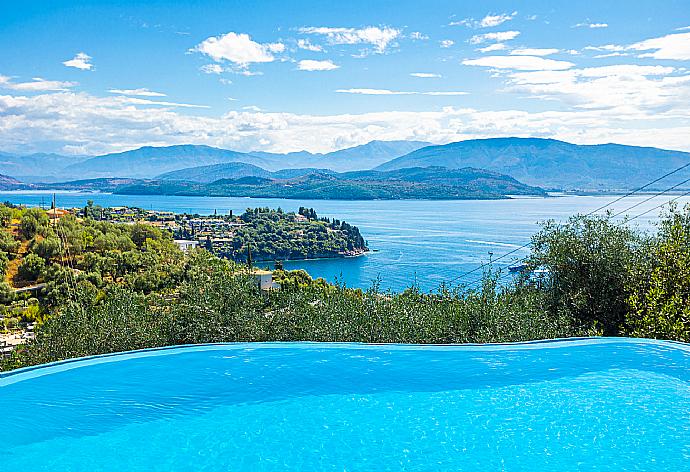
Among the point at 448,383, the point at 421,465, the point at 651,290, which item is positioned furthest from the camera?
the point at 651,290

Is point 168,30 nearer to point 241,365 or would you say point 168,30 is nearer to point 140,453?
point 241,365

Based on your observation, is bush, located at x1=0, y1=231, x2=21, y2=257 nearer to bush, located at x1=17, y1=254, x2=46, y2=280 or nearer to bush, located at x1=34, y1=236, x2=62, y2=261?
bush, located at x1=34, y1=236, x2=62, y2=261

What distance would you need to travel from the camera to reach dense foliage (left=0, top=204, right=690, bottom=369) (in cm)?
756

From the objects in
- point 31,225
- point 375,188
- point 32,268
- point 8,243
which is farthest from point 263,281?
point 375,188

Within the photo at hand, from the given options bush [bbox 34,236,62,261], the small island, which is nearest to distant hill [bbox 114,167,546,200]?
the small island

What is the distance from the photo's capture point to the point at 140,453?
511 cm

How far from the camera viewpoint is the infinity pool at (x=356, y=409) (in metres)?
4.97

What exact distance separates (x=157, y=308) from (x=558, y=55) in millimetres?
13763

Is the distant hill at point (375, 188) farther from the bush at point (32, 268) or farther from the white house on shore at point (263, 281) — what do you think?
the white house on shore at point (263, 281)

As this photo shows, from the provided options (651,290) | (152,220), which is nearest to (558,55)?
(651,290)

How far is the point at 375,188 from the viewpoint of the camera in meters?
121

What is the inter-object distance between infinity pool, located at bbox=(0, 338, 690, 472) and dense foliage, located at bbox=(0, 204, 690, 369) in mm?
691

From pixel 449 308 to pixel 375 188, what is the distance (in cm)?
11369

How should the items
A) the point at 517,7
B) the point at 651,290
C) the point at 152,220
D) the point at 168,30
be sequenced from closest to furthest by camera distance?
the point at 651,290
the point at 517,7
the point at 168,30
the point at 152,220
